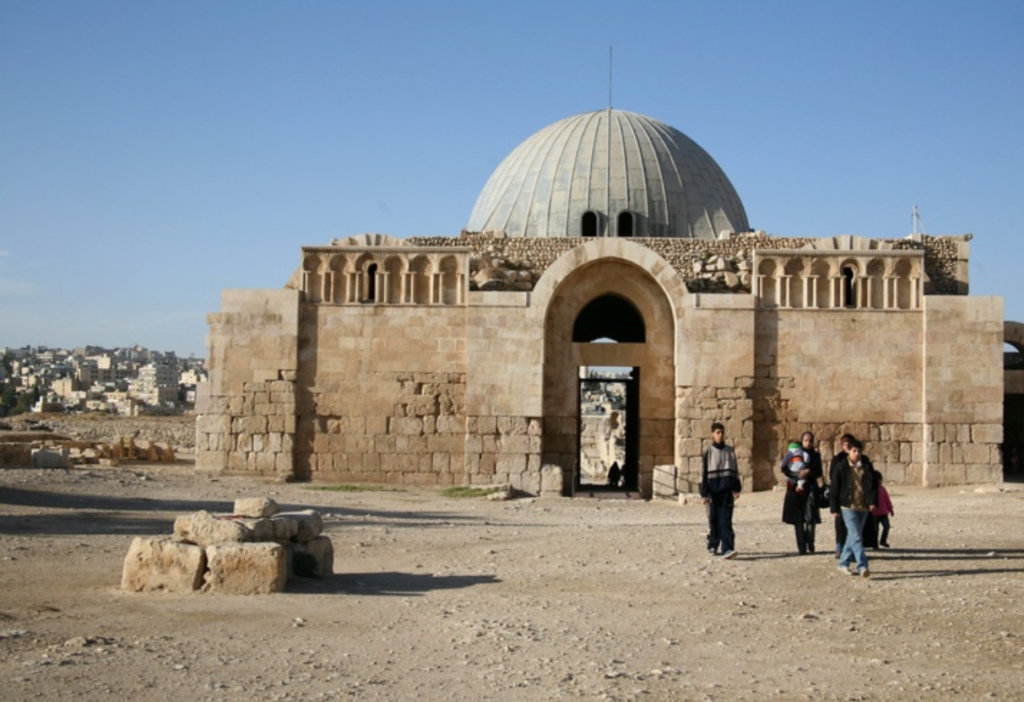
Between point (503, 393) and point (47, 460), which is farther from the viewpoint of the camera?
point (47, 460)

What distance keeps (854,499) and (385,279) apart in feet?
39.7

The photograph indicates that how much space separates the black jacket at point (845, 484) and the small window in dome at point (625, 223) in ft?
51.3

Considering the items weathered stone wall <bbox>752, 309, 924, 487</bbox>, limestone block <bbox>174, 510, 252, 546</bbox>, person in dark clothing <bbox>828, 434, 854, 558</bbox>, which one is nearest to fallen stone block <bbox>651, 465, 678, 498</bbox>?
weathered stone wall <bbox>752, 309, 924, 487</bbox>

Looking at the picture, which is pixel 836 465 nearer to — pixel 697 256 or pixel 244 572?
pixel 244 572

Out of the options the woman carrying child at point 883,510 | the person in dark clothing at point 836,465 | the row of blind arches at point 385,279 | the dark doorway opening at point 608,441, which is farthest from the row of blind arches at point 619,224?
the person in dark clothing at point 836,465

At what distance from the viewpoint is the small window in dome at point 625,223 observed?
25.6 meters

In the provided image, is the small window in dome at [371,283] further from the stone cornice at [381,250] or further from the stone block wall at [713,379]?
the stone block wall at [713,379]

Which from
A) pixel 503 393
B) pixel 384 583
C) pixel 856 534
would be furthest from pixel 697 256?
pixel 384 583

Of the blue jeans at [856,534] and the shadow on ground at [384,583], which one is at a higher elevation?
the blue jeans at [856,534]

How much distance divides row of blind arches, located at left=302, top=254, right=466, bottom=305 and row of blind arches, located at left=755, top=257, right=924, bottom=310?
5.60m

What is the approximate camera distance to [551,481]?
20.0m

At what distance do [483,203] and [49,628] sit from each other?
22.0 metres

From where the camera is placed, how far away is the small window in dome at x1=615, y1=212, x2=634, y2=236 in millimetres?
25609

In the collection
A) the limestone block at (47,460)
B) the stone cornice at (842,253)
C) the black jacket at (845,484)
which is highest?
the stone cornice at (842,253)
